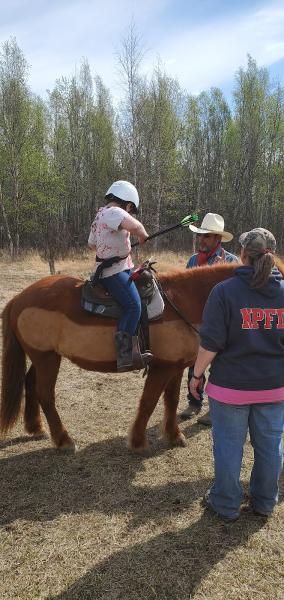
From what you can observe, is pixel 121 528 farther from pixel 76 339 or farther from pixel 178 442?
pixel 76 339

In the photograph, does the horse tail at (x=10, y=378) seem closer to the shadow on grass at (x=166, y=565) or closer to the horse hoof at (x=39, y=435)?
the horse hoof at (x=39, y=435)

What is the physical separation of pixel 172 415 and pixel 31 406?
1410mm

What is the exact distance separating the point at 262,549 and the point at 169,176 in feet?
79.3

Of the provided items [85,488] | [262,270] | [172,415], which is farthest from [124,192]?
[85,488]

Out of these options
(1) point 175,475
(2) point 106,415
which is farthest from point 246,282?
(2) point 106,415

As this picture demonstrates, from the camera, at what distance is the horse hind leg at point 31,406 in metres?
4.18

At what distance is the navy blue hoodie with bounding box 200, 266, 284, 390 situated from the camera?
2.55 m

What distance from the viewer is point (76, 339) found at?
365 centimetres

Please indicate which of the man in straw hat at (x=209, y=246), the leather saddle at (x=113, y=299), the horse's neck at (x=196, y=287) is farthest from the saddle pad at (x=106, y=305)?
the man in straw hat at (x=209, y=246)

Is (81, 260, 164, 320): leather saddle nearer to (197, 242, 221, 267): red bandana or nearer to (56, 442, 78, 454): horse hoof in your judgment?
(197, 242, 221, 267): red bandana

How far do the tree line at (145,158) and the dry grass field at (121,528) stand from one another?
812 inches

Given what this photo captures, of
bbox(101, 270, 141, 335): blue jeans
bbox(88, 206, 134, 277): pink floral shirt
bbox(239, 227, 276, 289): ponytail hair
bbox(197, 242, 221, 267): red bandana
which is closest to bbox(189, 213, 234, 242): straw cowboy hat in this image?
bbox(197, 242, 221, 267): red bandana

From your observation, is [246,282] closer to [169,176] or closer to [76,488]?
[76,488]

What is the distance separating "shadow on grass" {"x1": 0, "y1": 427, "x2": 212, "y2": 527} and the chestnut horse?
214 millimetres
